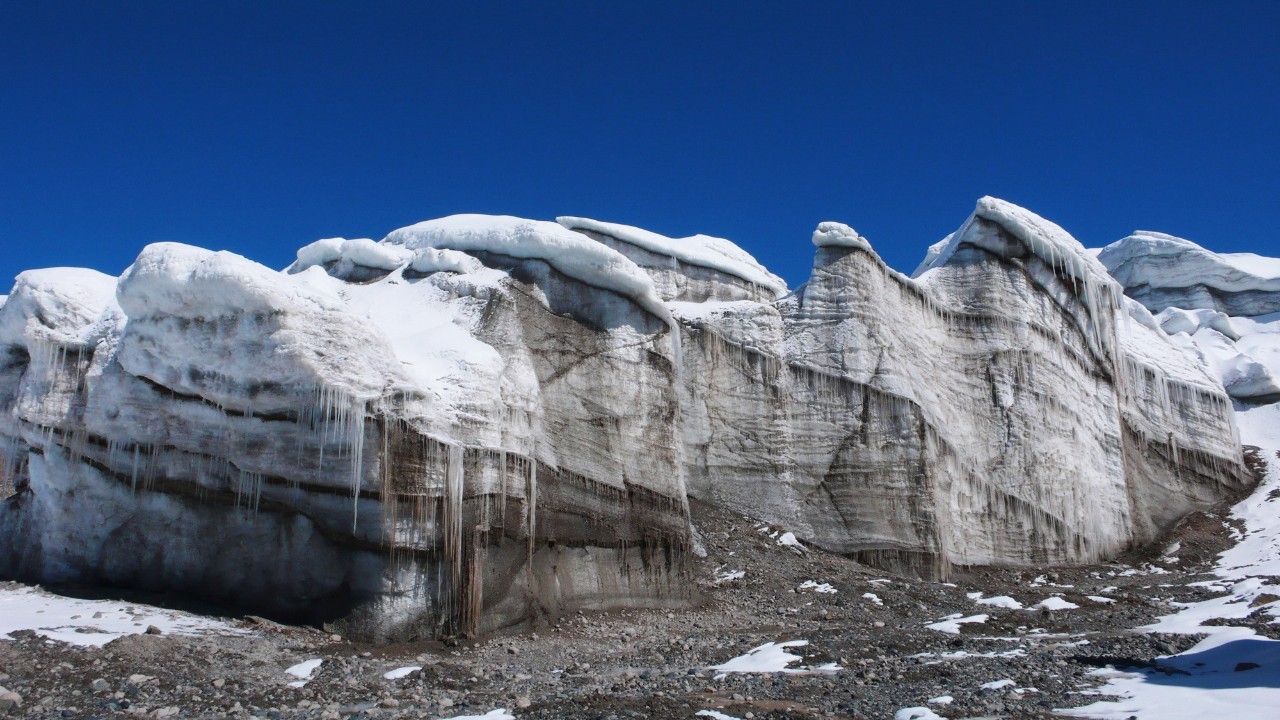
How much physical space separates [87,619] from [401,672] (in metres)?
5.14

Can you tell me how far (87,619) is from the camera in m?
14.8

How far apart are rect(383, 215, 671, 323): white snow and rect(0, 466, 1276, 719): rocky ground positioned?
6606 mm

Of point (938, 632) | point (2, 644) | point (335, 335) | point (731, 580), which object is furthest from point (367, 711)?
point (731, 580)

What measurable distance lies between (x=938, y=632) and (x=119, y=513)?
14.7 metres

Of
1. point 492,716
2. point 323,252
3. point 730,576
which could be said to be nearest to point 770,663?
point 492,716

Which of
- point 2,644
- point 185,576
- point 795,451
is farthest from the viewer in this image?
point 795,451

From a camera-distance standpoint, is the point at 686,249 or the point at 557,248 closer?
the point at 557,248

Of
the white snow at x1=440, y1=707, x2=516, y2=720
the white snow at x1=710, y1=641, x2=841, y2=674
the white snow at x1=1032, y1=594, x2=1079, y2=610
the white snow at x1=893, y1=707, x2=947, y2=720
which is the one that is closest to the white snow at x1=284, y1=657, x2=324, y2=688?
the white snow at x1=440, y1=707, x2=516, y2=720

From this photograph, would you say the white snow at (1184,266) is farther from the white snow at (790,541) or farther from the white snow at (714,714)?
the white snow at (714,714)

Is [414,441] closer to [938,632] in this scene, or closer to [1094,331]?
[938,632]

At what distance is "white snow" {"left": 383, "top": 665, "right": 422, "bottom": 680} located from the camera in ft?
43.1

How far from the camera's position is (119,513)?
18.0 m

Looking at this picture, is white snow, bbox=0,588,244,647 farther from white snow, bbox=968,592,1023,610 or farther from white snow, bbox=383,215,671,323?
white snow, bbox=968,592,1023,610

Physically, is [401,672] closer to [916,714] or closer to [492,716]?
[492,716]
